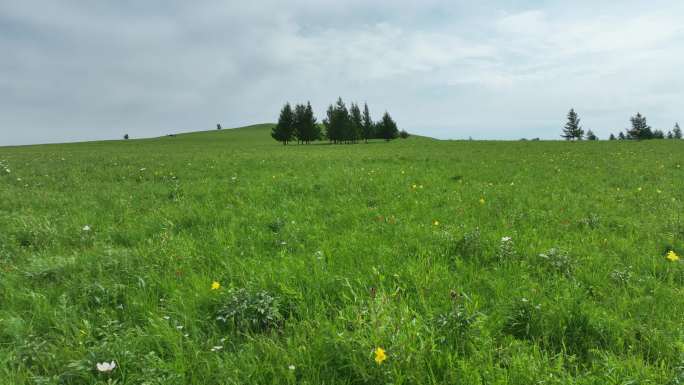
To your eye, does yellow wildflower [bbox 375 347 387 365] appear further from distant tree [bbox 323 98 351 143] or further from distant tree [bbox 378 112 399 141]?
distant tree [bbox 378 112 399 141]

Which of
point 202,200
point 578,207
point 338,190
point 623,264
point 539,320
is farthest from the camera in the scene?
point 338,190

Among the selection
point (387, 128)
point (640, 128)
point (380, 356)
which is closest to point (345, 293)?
point (380, 356)

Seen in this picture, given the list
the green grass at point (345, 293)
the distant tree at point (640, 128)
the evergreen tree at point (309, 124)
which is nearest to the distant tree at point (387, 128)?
the evergreen tree at point (309, 124)

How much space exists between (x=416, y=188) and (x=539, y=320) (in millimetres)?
5818

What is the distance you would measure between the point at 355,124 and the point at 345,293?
80103mm

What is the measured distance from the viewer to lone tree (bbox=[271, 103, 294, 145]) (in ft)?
248

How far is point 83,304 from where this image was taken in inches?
126

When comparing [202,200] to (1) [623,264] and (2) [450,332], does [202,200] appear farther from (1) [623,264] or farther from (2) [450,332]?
(1) [623,264]

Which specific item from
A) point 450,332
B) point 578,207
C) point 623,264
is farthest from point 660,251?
point 450,332

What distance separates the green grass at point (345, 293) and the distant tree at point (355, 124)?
7389 cm

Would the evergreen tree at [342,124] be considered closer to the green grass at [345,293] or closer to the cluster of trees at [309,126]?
the cluster of trees at [309,126]

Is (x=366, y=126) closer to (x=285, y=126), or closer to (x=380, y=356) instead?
(x=285, y=126)

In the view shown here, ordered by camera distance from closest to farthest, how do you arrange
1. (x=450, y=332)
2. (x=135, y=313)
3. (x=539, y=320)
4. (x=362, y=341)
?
(x=362, y=341), (x=450, y=332), (x=539, y=320), (x=135, y=313)

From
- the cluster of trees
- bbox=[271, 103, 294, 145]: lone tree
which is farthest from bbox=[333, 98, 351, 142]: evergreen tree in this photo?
bbox=[271, 103, 294, 145]: lone tree
